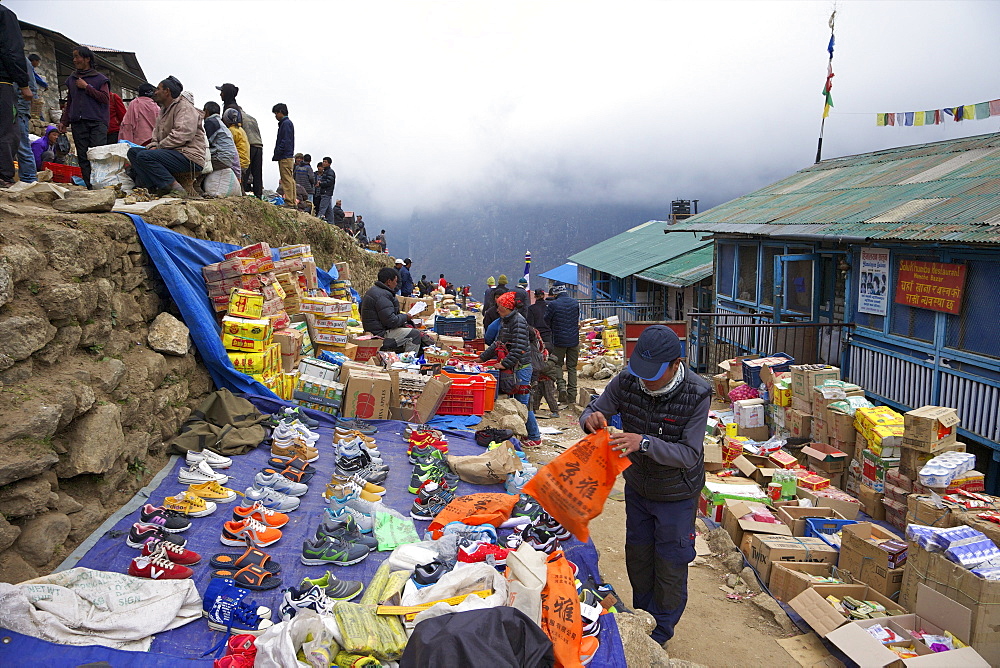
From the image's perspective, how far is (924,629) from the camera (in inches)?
173

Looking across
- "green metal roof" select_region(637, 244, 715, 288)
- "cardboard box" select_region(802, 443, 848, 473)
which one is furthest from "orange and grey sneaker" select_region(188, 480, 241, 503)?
"green metal roof" select_region(637, 244, 715, 288)

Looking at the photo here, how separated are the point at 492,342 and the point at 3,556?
591 cm

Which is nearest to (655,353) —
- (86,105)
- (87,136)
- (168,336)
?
(168,336)

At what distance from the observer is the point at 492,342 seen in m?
8.56

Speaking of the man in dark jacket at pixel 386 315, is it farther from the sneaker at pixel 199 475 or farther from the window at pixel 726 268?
the window at pixel 726 268

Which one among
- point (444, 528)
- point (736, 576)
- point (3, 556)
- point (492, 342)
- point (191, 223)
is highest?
point (191, 223)

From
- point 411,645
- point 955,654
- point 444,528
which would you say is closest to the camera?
point 411,645

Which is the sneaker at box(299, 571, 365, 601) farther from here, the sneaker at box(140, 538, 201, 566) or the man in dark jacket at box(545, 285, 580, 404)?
the man in dark jacket at box(545, 285, 580, 404)

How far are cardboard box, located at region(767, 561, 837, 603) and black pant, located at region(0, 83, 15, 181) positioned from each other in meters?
8.77

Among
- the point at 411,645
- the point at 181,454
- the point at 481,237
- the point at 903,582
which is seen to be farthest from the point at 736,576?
the point at 481,237

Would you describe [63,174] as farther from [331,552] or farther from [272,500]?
[331,552]

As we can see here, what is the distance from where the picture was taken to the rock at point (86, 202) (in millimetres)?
5984

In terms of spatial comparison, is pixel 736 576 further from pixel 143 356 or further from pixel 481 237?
pixel 481 237

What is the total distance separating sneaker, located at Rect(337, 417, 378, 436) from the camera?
676 cm
